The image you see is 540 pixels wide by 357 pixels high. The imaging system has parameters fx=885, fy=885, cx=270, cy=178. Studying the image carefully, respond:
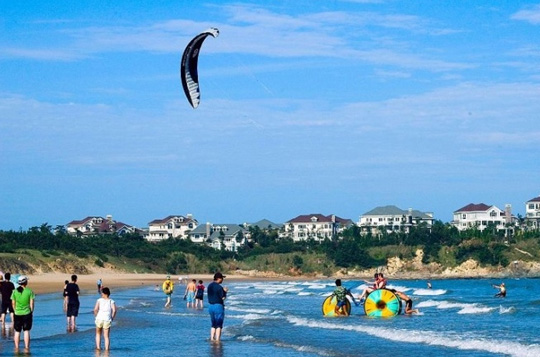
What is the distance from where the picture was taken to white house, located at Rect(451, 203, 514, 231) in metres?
132

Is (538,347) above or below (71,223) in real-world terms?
below

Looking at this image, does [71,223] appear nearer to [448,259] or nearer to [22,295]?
[448,259]

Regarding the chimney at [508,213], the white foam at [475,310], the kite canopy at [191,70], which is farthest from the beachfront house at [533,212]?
the kite canopy at [191,70]

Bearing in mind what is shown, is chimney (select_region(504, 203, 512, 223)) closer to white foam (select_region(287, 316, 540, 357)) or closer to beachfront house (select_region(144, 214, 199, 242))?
beachfront house (select_region(144, 214, 199, 242))

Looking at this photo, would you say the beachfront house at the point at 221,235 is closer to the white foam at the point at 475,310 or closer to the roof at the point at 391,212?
the roof at the point at 391,212

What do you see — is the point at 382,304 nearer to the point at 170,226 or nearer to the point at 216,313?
the point at 216,313

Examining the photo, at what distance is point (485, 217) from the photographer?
13312 cm

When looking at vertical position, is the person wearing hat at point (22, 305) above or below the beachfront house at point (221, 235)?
below

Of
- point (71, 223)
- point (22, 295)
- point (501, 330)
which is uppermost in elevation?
point (71, 223)

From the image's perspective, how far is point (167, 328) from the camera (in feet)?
68.1

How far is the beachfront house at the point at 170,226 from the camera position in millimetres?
142000

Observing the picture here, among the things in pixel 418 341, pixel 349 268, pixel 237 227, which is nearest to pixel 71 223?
pixel 237 227

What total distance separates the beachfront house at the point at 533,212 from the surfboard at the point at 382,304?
111 m

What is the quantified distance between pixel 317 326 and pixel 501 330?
14.4 feet
